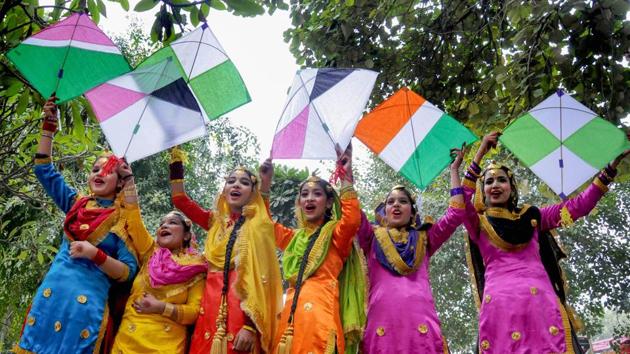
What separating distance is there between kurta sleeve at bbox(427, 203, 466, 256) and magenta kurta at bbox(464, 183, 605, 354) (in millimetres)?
125

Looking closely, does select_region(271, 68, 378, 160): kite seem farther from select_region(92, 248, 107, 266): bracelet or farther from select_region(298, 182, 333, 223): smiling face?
select_region(92, 248, 107, 266): bracelet

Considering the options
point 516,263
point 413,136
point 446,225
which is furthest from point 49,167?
point 516,263

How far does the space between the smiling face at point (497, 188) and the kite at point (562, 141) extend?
41 cm

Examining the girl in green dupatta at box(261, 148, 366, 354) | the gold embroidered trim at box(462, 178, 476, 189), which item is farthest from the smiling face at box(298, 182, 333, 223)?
the gold embroidered trim at box(462, 178, 476, 189)

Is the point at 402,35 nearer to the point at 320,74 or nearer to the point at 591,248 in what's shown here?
the point at 320,74

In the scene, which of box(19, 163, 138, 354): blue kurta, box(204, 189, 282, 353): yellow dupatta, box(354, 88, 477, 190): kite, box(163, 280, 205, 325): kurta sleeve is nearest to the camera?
box(19, 163, 138, 354): blue kurta

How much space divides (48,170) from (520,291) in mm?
2922

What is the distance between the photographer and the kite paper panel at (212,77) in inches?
159

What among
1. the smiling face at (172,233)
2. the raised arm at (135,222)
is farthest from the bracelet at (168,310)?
the smiling face at (172,233)

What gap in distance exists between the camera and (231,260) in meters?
3.40

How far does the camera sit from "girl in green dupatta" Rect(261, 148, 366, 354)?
316cm

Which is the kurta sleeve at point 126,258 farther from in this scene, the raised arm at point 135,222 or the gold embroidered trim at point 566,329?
the gold embroidered trim at point 566,329

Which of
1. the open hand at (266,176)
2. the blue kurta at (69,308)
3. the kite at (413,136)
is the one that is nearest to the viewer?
the blue kurta at (69,308)

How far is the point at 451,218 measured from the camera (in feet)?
11.8
